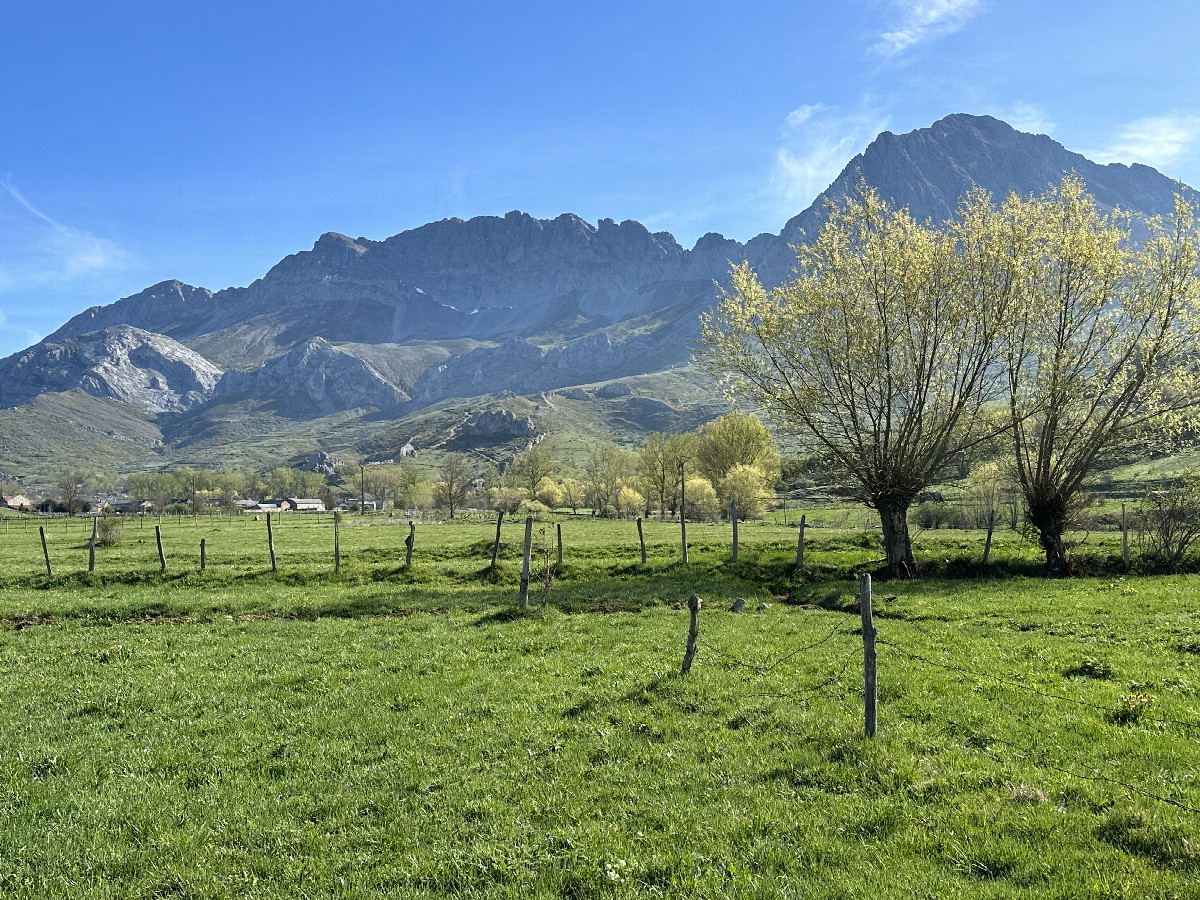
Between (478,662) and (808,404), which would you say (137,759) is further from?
(808,404)

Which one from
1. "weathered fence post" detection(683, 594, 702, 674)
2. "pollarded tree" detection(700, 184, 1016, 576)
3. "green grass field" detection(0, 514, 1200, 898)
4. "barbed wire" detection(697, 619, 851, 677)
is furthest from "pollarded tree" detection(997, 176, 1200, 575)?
"weathered fence post" detection(683, 594, 702, 674)

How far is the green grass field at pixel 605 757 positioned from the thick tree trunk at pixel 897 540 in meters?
9.09

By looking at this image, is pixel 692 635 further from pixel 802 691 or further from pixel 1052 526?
pixel 1052 526

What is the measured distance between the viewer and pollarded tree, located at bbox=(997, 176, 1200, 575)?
32344 mm

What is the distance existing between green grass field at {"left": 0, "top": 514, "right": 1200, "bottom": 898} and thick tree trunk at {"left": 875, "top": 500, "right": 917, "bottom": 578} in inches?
358

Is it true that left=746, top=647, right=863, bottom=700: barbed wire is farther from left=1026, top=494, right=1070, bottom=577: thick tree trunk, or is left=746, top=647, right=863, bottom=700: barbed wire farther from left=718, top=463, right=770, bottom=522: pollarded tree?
left=718, top=463, right=770, bottom=522: pollarded tree

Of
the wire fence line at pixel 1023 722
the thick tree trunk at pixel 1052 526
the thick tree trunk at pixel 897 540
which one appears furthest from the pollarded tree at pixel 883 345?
Result: the wire fence line at pixel 1023 722

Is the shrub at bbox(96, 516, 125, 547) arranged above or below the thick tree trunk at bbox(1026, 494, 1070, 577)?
below

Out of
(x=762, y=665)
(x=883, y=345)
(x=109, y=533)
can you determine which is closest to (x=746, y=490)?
(x=883, y=345)

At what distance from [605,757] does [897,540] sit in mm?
27615

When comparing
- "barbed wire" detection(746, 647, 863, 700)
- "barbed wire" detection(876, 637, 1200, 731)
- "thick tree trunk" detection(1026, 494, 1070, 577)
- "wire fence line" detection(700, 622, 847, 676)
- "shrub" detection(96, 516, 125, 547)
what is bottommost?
"shrub" detection(96, 516, 125, 547)

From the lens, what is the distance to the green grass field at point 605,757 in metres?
7.57

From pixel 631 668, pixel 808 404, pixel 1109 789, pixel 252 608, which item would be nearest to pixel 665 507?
pixel 808 404

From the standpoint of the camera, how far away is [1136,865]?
6.93 metres
